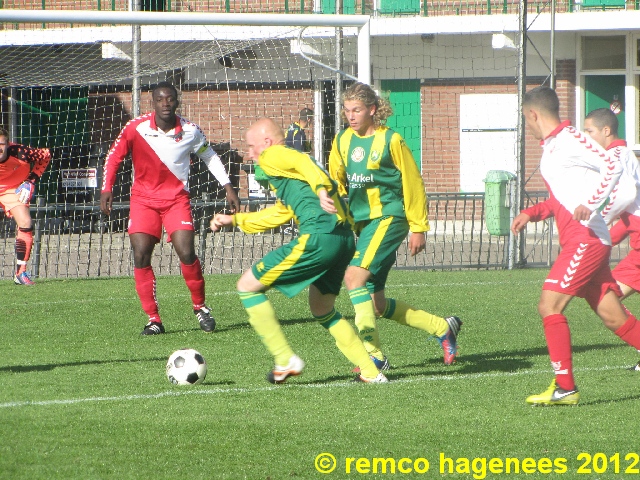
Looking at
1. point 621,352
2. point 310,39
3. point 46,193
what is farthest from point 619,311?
point 46,193

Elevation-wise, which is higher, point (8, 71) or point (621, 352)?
point (8, 71)

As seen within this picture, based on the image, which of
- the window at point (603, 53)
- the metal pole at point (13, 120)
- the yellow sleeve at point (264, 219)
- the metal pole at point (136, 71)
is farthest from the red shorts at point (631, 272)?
the window at point (603, 53)

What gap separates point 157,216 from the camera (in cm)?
962

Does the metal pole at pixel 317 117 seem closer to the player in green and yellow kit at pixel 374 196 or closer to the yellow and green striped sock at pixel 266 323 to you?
the player in green and yellow kit at pixel 374 196

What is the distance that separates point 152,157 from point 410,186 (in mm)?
3357

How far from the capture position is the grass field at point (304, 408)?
4.84 metres

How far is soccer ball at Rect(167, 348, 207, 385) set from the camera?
674 centimetres

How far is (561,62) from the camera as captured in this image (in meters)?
22.3

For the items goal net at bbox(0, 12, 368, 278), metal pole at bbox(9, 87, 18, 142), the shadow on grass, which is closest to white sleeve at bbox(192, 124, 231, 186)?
the shadow on grass

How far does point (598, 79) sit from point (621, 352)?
1542 centimetres

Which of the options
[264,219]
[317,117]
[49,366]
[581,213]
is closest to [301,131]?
[317,117]

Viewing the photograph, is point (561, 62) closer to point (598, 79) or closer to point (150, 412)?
point (598, 79)

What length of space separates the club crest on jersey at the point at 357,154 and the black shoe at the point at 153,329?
3046mm

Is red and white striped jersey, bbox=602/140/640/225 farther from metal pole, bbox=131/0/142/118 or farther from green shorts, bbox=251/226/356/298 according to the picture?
metal pole, bbox=131/0/142/118
